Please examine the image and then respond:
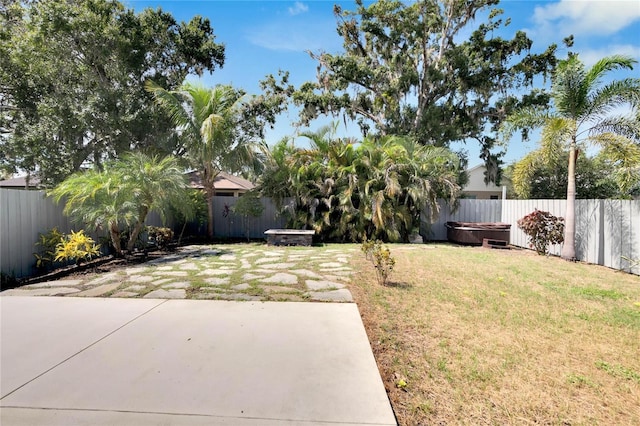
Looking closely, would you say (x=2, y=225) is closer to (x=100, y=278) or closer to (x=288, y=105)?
(x=100, y=278)

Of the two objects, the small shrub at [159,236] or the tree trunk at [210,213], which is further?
the tree trunk at [210,213]

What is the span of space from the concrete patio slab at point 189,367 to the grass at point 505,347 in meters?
0.31

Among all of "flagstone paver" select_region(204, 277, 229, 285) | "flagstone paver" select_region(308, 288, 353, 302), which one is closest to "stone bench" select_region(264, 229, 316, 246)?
"flagstone paver" select_region(204, 277, 229, 285)

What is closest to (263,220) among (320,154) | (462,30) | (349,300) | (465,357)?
(320,154)

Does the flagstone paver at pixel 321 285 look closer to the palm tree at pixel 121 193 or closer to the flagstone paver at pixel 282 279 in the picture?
the flagstone paver at pixel 282 279

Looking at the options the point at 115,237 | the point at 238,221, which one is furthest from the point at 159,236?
the point at 238,221

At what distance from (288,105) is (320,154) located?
22.1ft

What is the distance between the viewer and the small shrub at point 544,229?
7566 millimetres

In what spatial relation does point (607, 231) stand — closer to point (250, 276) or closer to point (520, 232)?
point (520, 232)

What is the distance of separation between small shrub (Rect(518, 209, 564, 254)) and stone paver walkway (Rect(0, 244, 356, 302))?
492 cm

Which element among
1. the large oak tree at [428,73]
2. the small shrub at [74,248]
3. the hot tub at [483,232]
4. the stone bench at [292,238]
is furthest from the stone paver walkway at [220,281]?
the large oak tree at [428,73]

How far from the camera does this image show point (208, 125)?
8797 mm

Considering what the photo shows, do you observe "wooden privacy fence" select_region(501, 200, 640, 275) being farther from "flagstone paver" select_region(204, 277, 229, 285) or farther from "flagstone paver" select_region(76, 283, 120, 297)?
"flagstone paver" select_region(76, 283, 120, 297)

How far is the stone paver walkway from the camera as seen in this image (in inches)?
163
